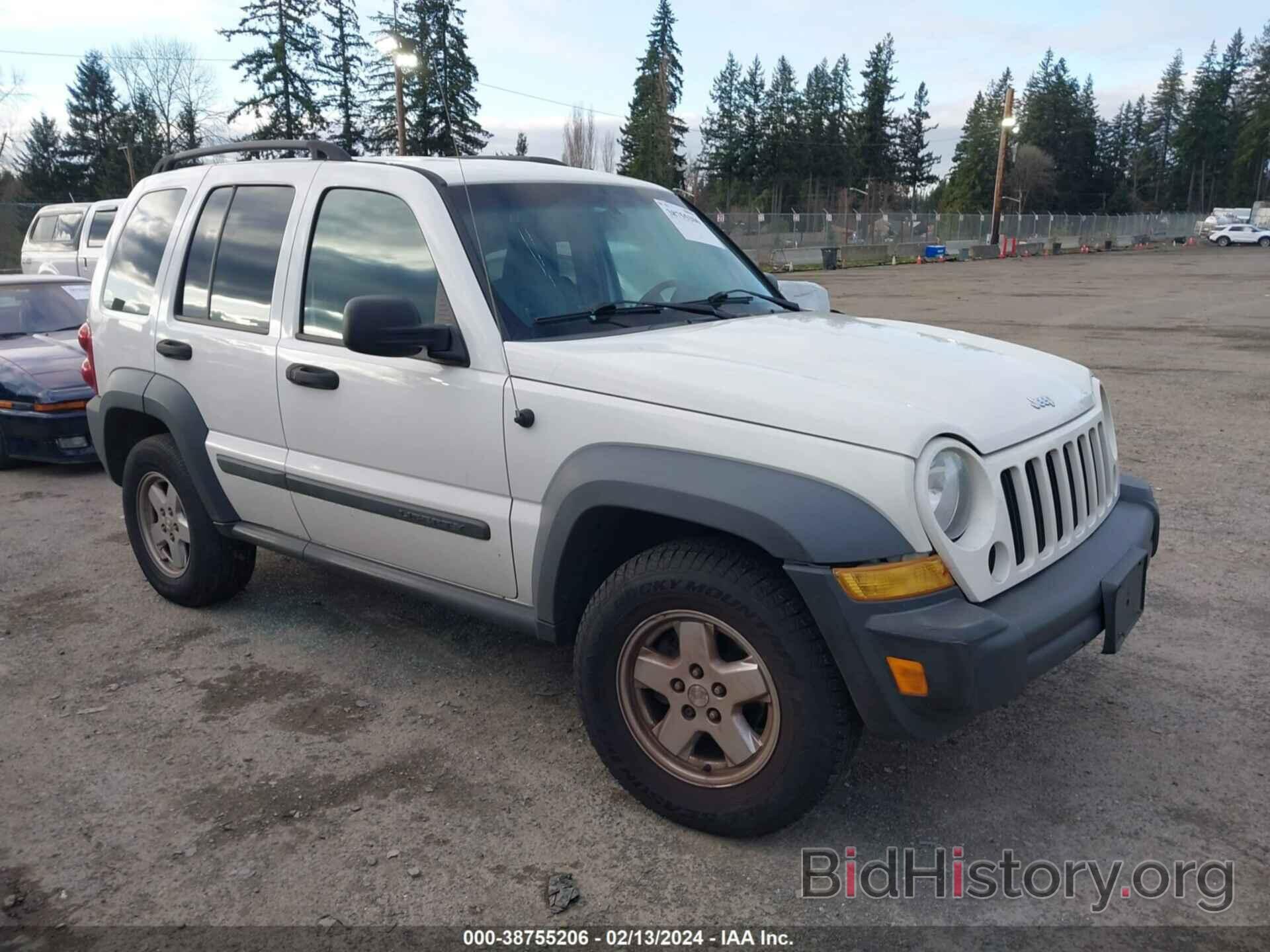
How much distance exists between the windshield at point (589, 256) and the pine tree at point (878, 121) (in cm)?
9268

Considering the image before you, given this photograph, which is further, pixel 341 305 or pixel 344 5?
pixel 344 5

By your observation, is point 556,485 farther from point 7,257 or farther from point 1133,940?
point 7,257

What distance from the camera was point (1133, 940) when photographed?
259cm

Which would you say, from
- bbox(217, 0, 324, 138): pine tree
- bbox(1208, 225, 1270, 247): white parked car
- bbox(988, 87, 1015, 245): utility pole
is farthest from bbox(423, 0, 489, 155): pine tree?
bbox(1208, 225, 1270, 247): white parked car

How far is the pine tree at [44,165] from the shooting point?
193 ft

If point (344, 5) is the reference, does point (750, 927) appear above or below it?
below

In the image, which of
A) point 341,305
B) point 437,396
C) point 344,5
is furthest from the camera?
point 344,5

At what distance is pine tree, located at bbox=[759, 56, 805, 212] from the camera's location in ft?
279

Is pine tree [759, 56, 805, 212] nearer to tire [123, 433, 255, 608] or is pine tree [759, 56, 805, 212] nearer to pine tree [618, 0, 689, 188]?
pine tree [618, 0, 689, 188]

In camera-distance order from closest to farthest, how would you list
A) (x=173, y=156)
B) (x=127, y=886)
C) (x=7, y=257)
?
(x=127, y=886) → (x=173, y=156) → (x=7, y=257)

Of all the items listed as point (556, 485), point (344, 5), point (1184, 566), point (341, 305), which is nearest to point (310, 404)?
point (341, 305)

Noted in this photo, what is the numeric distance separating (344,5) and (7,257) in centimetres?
2916

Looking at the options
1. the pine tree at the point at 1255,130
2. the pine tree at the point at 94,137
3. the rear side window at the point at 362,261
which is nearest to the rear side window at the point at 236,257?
the rear side window at the point at 362,261

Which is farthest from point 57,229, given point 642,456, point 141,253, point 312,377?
point 642,456
